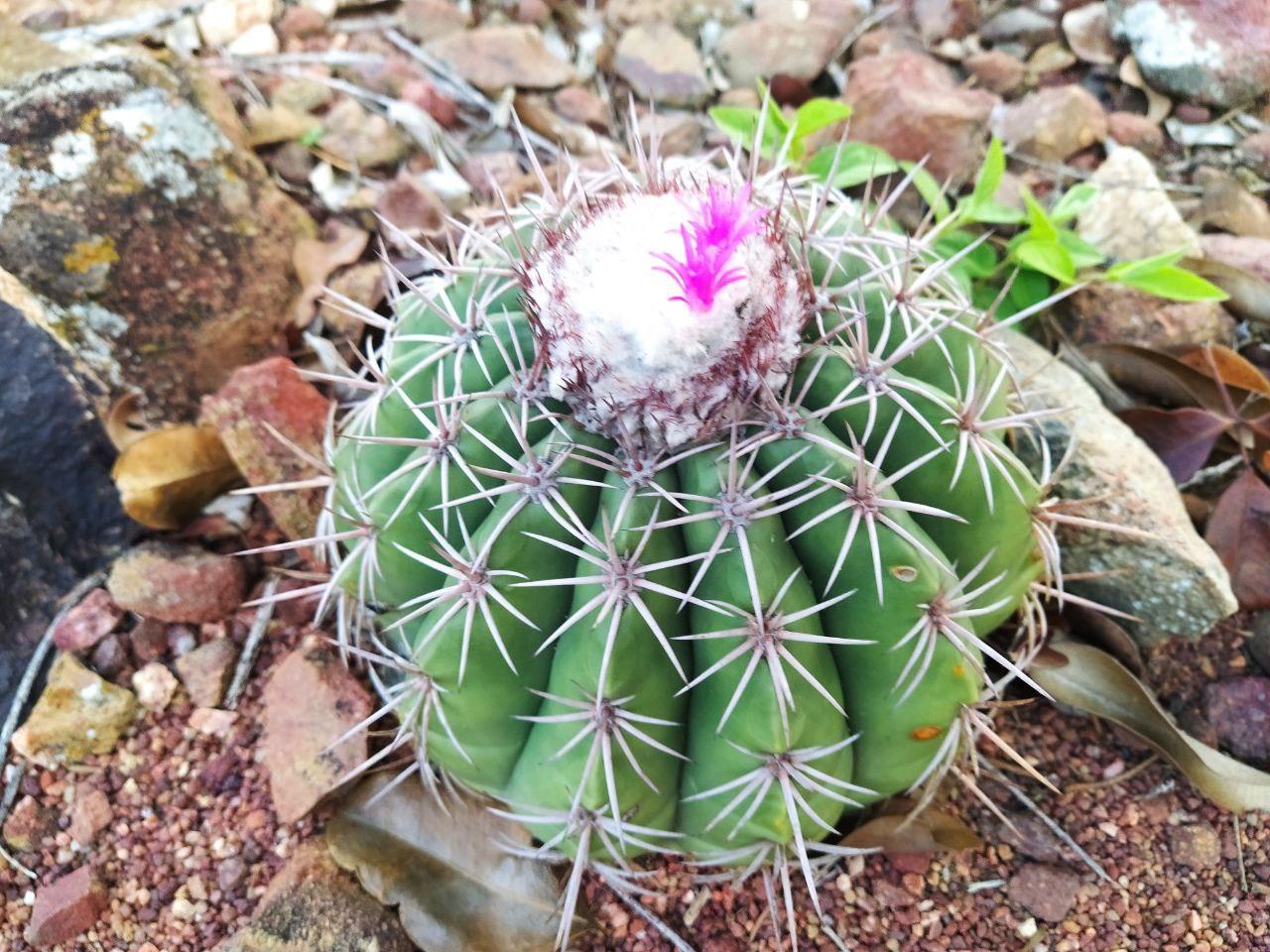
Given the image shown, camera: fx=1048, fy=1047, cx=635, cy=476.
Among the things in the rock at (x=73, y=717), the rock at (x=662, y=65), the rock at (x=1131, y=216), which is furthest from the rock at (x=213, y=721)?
the rock at (x=1131, y=216)

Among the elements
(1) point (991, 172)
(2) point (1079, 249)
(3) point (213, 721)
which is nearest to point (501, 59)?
(1) point (991, 172)

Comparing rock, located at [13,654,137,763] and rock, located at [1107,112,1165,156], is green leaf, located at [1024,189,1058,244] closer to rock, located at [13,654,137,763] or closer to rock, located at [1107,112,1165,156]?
rock, located at [1107,112,1165,156]

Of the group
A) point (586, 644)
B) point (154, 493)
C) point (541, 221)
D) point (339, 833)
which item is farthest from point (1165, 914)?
point (154, 493)

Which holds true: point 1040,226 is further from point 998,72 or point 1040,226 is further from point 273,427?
point 273,427

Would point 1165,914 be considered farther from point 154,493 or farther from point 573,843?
point 154,493

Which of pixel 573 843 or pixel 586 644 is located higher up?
pixel 586 644
